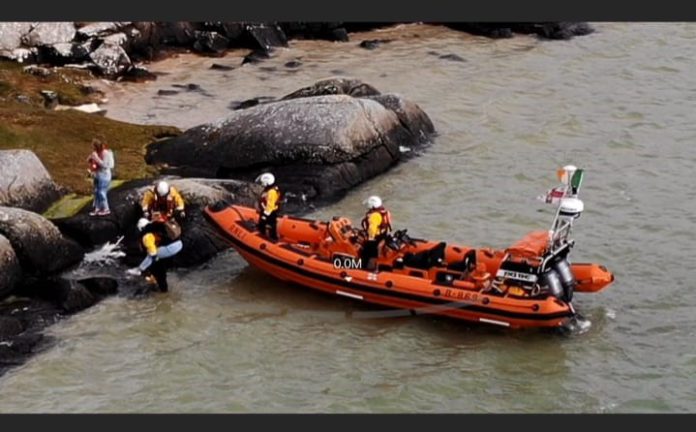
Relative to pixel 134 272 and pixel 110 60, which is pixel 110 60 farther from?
pixel 134 272

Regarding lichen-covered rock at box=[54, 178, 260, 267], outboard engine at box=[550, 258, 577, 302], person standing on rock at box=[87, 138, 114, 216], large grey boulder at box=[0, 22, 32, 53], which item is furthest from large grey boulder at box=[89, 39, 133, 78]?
outboard engine at box=[550, 258, 577, 302]

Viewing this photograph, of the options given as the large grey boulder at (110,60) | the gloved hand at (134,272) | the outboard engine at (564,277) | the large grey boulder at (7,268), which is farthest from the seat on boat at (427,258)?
the large grey boulder at (110,60)

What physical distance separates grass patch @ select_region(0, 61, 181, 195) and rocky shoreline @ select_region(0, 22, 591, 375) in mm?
234

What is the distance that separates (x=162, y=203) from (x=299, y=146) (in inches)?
188

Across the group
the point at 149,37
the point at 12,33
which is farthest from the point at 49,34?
the point at 149,37

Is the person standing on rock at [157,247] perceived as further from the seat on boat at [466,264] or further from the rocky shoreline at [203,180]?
the seat on boat at [466,264]

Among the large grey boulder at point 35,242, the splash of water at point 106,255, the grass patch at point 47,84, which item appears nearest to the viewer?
the large grey boulder at point 35,242

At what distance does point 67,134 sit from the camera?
73.6ft

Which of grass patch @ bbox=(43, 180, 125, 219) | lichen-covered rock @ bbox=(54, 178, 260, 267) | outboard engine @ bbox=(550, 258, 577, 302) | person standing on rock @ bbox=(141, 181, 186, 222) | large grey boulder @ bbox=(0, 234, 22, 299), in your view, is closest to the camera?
outboard engine @ bbox=(550, 258, 577, 302)

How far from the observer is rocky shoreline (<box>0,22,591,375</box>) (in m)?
16.5

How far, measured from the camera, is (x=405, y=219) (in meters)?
19.6

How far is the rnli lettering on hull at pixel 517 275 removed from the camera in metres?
15.6

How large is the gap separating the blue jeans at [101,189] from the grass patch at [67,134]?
131 centimetres

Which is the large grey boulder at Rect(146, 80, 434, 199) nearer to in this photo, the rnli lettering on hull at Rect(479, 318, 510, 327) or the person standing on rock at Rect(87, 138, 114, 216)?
the person standing on rock at Rect(87, 138, 114, 216)
